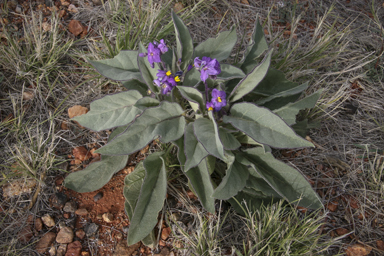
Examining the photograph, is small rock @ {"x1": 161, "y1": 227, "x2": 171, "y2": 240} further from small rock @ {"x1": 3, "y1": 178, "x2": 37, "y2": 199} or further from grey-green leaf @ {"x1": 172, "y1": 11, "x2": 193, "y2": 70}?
grey-green leaf @ {"x1": 172, "y1": 11, "x2": 193, "y2": 70}

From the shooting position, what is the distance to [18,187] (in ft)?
7.55

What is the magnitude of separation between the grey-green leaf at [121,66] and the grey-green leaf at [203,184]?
0.83 m

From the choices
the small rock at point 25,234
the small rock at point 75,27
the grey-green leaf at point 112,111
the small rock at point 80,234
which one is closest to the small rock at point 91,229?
the small rock at point 80,234

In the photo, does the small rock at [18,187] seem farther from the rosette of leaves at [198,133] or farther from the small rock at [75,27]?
the small rock at [75,27]

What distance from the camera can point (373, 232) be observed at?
7.55 ft

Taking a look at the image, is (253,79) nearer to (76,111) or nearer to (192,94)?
(192,94)

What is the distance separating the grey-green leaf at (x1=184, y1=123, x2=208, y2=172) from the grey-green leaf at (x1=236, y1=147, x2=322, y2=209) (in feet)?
1.33

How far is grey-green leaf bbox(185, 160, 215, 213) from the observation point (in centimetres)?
203

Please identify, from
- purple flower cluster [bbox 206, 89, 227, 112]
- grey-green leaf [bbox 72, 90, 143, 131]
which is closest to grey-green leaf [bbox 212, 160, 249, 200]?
purple flower cluster [bbox 206, 89, 227, 112]

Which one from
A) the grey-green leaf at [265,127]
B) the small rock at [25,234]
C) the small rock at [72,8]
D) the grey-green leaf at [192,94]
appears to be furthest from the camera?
the small rock at [72,8]

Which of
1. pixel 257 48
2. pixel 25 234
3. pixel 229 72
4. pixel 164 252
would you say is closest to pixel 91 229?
pixel 25 234

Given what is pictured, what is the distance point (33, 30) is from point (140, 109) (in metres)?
1.63

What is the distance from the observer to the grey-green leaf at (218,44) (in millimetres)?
2441

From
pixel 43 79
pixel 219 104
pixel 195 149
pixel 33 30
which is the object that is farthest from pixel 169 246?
pixel 33 30
